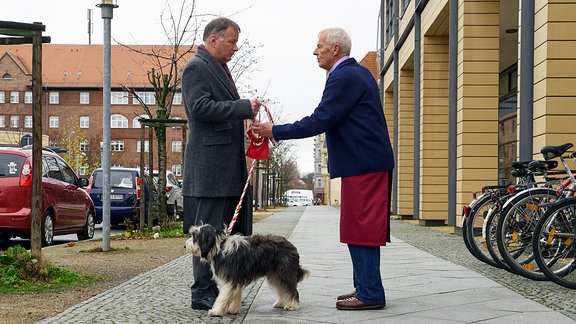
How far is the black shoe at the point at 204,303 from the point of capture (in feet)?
19.2

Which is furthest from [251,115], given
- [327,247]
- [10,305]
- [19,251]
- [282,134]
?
[327,247]

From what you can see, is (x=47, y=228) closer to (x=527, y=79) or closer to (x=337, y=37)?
(x=527, y=79)

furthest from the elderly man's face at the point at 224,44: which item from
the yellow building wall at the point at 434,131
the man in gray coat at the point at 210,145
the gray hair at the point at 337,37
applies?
the yellow building wall at the point at 434,131

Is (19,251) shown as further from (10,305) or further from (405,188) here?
(405,188)

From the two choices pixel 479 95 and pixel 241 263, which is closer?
pixel 241 263

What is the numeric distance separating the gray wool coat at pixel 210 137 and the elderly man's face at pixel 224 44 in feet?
0.19

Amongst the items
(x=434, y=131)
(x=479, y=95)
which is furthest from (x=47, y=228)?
(x=434, y=131)

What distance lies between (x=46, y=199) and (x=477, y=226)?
7.56 m

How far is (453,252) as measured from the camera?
11.3 m

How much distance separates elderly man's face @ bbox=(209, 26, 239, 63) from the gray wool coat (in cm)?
6

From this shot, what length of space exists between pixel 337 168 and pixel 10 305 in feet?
9.65

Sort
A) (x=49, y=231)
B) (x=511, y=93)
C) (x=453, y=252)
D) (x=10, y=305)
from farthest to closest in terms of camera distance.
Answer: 1. (x=511, y=93)
2. (x=49, y=231)
3. (x=453, y=252)
4. (x=10, y=305)

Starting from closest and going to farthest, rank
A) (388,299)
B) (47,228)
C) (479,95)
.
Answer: (388,299) → (47,228) → (479,95)

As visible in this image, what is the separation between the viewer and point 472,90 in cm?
1576
